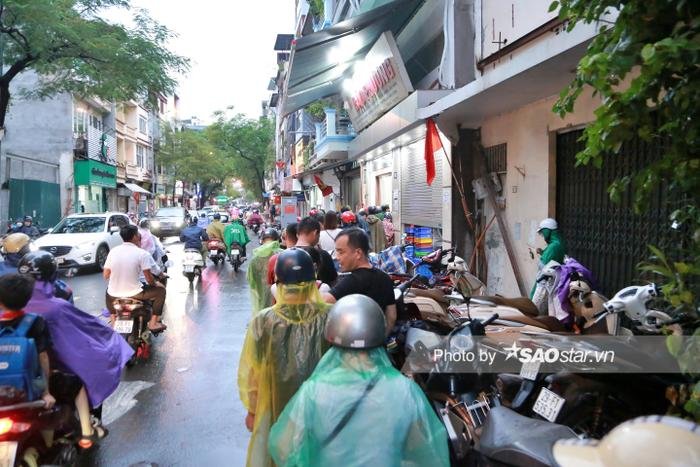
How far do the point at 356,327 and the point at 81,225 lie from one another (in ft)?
51.3

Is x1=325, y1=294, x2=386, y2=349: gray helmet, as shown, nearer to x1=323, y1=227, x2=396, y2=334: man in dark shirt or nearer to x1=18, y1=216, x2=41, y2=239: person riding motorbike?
x1=323, y1=227, x2=396, y2=334: man in dark shirt

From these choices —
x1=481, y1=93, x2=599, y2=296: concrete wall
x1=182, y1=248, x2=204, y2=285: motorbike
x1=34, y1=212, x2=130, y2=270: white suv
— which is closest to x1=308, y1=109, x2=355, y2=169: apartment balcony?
x1=34, y1=212, x2=130, y2=270: white suv

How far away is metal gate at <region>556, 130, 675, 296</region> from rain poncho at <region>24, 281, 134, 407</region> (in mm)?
4776

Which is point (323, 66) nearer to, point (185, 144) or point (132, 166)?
point (132, 166)

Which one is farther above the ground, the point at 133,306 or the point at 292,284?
the point at 292,284

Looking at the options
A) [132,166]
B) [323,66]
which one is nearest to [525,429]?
[323,66]

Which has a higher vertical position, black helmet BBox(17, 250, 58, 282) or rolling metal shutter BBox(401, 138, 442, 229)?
rolling metal shutter BBox(401, 138, 442, 229)

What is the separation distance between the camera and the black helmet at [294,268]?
2.93m

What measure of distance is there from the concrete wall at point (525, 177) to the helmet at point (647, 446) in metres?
5.76

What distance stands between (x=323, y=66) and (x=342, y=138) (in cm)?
763

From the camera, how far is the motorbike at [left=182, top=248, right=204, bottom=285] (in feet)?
41.4

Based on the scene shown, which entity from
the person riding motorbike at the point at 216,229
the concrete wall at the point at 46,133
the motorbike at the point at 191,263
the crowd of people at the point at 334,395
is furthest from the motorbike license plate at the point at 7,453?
the concrete wall at the point at 46,133

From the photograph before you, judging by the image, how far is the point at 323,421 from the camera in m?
2.13

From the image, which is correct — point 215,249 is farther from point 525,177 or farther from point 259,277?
point 259,277
